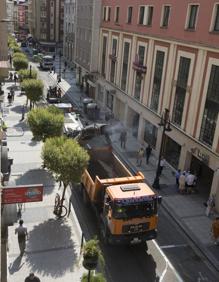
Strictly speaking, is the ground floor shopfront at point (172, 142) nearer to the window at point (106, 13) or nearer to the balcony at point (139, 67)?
the balcony at point (139, 67)

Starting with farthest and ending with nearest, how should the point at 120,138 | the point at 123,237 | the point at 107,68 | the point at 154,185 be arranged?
1. the point at 107,68
2. the point at 120,138
3. the point at 154,185
4. the point at 123,237

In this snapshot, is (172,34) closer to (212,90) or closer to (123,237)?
(212,90)

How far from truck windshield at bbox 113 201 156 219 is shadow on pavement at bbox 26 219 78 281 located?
9.46ft

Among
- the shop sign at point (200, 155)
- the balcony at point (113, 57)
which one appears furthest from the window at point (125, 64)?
the shop sign at point (200, 155)

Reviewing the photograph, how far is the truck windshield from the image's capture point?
1633cm

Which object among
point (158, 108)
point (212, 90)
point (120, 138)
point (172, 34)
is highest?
point (172, 34)

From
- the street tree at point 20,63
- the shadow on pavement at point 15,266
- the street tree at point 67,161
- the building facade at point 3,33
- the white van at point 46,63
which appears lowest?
the white van at point 46,63

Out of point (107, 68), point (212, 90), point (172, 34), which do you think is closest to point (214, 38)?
point (212, 90)

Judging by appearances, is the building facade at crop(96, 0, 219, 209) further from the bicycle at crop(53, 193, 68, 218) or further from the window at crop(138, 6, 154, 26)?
the bicycle at crop(53, 193, 68, 218)

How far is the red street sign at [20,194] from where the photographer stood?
29.5ft

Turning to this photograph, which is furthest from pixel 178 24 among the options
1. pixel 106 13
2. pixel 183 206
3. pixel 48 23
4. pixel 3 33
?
pixel 48 23

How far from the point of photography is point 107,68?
1732 inches

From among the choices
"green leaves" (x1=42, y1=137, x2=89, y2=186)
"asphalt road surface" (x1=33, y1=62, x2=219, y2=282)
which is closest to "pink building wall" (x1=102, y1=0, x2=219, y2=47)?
"green leaves" (x1=42, y1=137, x2=89, y2=186)

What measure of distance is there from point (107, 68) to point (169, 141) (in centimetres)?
1808
